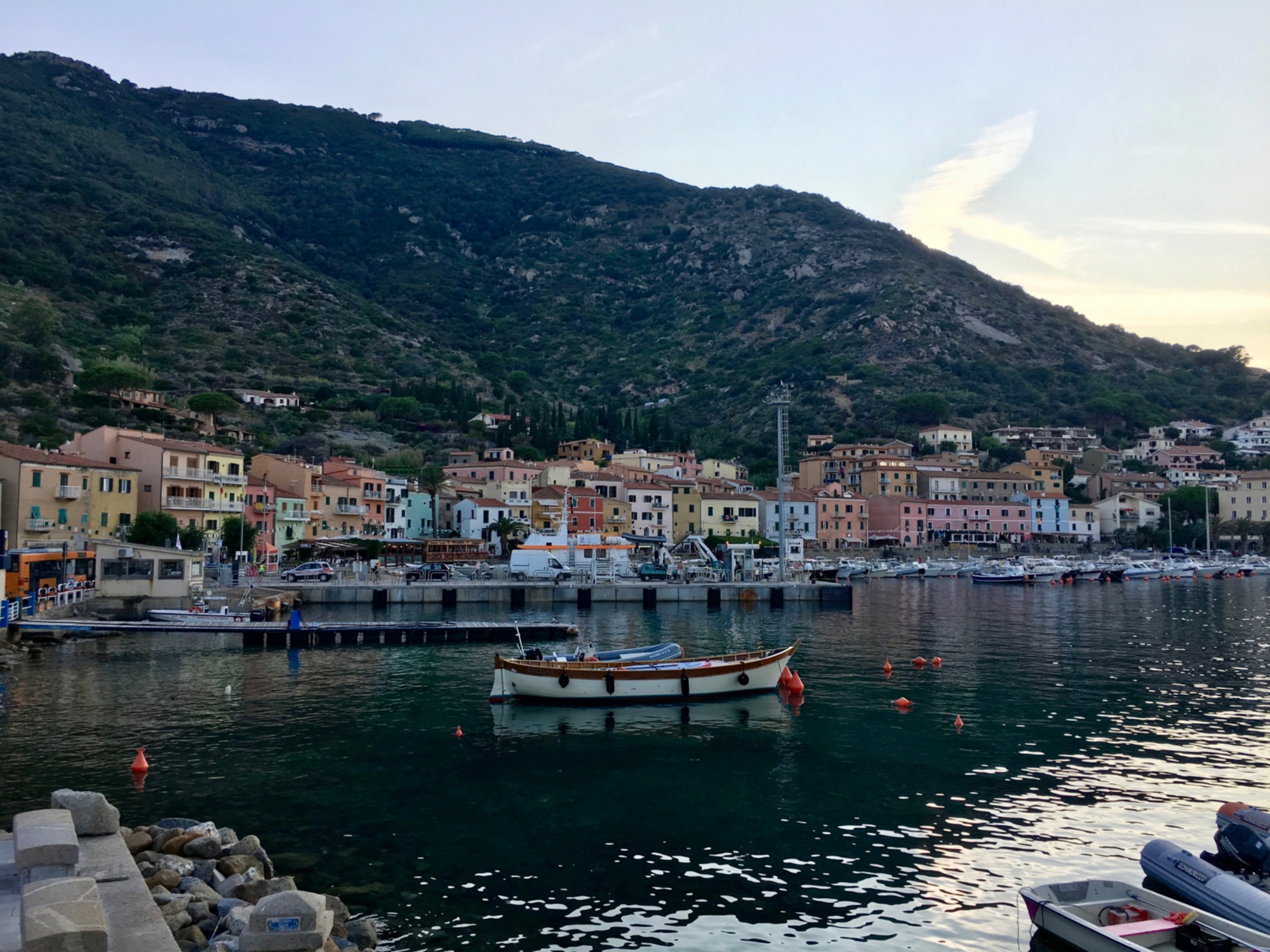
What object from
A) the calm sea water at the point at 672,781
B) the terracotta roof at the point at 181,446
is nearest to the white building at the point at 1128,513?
the calm sea water at the point at 672,781

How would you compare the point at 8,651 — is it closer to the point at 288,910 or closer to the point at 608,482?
the point at 288,910

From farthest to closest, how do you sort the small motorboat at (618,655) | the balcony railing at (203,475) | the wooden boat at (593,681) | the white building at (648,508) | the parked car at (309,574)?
the white building at (648,508), the parked car at (309,574), the balcony railing at (203,475), the small motorboat at (618,655), the wooden boat at (593,681)

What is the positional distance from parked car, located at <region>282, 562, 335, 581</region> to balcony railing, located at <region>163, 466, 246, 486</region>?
9.06 metres

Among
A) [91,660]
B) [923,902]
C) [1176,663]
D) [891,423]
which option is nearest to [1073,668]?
[1176,663]

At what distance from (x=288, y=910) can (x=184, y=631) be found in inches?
1559

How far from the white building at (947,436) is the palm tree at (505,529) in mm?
84635

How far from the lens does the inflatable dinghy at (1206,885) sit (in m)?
12.8

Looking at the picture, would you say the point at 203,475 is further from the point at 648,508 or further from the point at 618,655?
the point at 648,508

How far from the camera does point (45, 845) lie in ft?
33.6

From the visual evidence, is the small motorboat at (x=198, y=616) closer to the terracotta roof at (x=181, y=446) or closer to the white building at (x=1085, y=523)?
the terracotta roof at (x=181, y=446)

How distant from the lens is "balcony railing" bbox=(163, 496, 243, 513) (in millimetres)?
67562

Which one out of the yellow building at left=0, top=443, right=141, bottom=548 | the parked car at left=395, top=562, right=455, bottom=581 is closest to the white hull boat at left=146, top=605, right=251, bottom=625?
the yellow building at left=0, top=443, right=141, bottom=548

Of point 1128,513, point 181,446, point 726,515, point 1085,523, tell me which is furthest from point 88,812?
point 1128,513

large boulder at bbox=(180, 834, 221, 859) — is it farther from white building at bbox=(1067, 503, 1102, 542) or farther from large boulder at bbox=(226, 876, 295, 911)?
white building at bbox=(1067, 503, 1102, 542)
